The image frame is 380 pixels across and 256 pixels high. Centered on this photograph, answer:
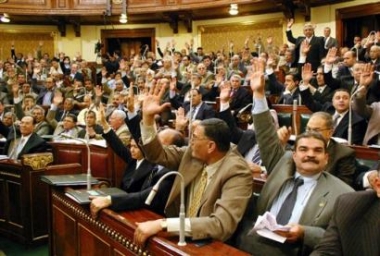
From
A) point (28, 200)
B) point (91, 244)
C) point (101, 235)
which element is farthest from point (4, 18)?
point (101, 235)

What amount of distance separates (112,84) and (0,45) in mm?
5263

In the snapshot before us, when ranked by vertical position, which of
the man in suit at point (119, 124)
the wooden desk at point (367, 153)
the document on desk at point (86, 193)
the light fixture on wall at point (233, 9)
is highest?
the light fixture on wall at point (233, 9)

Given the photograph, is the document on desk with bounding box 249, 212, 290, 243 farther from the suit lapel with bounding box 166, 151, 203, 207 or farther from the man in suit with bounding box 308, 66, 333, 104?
the man in suit with bounding box 308, 66, 333, 104

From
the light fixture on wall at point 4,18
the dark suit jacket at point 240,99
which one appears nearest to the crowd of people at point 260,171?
the dark suit jacket at point 240,99

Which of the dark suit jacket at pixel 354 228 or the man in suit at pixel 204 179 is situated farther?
the man in suit at pixel 204 179

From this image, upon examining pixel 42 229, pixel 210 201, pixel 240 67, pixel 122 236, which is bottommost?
pixel 42 229

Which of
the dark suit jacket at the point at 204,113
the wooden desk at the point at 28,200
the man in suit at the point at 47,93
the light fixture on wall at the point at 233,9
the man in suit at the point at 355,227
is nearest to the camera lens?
the man in suit at the point at 355,227

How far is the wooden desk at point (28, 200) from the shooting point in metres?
4.14

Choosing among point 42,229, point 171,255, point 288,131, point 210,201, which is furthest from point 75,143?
point 171,255

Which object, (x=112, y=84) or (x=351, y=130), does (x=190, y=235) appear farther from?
(x=112, y=84)

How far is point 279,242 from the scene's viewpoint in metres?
1.92

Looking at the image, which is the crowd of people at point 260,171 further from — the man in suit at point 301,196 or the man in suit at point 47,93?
the man in suit at point 47,93

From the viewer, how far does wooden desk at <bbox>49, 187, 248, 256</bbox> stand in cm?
188

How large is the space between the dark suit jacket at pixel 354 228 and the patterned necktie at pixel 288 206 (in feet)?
1.34
